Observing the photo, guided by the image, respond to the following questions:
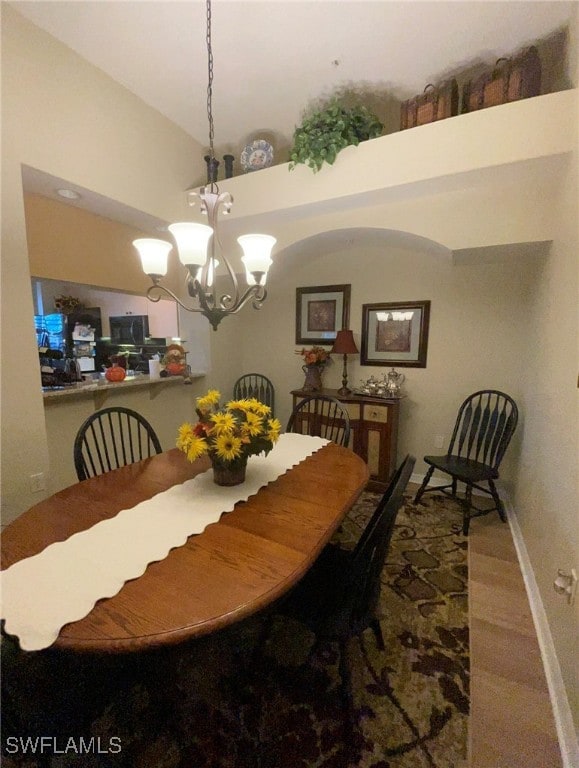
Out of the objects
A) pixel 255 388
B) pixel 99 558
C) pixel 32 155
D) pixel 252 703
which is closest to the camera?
pixel 99 558

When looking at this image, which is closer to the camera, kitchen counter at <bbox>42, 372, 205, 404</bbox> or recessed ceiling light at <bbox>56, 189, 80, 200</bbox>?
recessed ceiling light at <bbox>56, 189, 80, 200</bbox>

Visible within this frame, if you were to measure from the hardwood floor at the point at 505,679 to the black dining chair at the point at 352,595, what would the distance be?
507 mm

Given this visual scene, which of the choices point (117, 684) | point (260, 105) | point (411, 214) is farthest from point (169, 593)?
point (260, 105)

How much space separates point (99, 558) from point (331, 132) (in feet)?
8.38

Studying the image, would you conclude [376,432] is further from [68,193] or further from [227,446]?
[68,193]

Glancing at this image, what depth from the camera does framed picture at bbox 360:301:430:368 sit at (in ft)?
10.00

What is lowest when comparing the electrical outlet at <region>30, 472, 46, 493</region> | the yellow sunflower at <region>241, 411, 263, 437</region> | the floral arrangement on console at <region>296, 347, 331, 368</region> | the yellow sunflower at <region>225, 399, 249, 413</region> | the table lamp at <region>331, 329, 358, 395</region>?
the electrical outlet at <region>30, 472, 46, 493</region>

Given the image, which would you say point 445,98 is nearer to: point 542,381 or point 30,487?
point 542,381

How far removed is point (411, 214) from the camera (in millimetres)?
2211

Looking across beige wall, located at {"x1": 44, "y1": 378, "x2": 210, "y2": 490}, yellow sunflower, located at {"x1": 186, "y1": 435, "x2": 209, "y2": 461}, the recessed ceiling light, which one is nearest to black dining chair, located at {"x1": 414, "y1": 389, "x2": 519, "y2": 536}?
yellow sunflower, located at {"x1": 186, "y1": 435, "x2": 209, "y2": 461}

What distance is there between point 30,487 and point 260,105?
299 cm

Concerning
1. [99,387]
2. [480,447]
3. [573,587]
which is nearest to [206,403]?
[99,387]

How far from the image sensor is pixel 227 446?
1278 millimetres

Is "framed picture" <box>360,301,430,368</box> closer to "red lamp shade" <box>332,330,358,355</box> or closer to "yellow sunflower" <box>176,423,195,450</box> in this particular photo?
"red lamp shade" <box>332,330,358,355</box>
